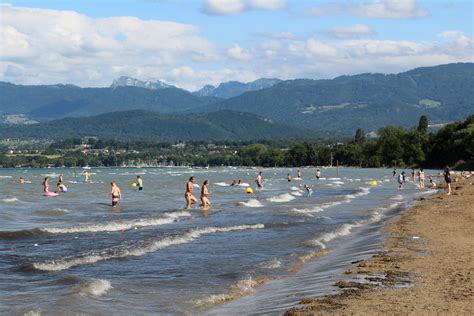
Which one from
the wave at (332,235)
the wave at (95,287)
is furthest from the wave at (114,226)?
the wave at (95,287)

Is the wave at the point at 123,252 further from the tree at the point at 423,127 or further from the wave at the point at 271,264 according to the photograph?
the tree at the point at 423,127

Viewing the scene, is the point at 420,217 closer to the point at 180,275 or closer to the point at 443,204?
the point at 443,204

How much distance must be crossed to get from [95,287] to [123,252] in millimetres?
5487

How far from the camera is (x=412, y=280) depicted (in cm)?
1345

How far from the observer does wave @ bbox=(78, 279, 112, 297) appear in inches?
540

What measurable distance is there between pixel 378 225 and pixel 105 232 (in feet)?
35.7

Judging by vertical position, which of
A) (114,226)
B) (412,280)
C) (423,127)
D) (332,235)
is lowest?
(332,235)

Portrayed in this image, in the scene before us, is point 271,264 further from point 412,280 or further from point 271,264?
point 412,280

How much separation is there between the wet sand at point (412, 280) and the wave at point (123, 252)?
6.69 m


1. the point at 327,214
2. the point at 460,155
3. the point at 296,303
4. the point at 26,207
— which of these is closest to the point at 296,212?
the point at 327,214

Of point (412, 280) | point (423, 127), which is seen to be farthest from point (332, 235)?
point (423, 127)

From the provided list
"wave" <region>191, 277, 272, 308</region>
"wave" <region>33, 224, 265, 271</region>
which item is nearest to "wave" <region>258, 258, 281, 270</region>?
"wave" <region>191, 277, 272, 308</region>

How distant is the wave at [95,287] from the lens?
13711 mm

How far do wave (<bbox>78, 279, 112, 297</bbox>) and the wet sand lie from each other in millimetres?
4354
